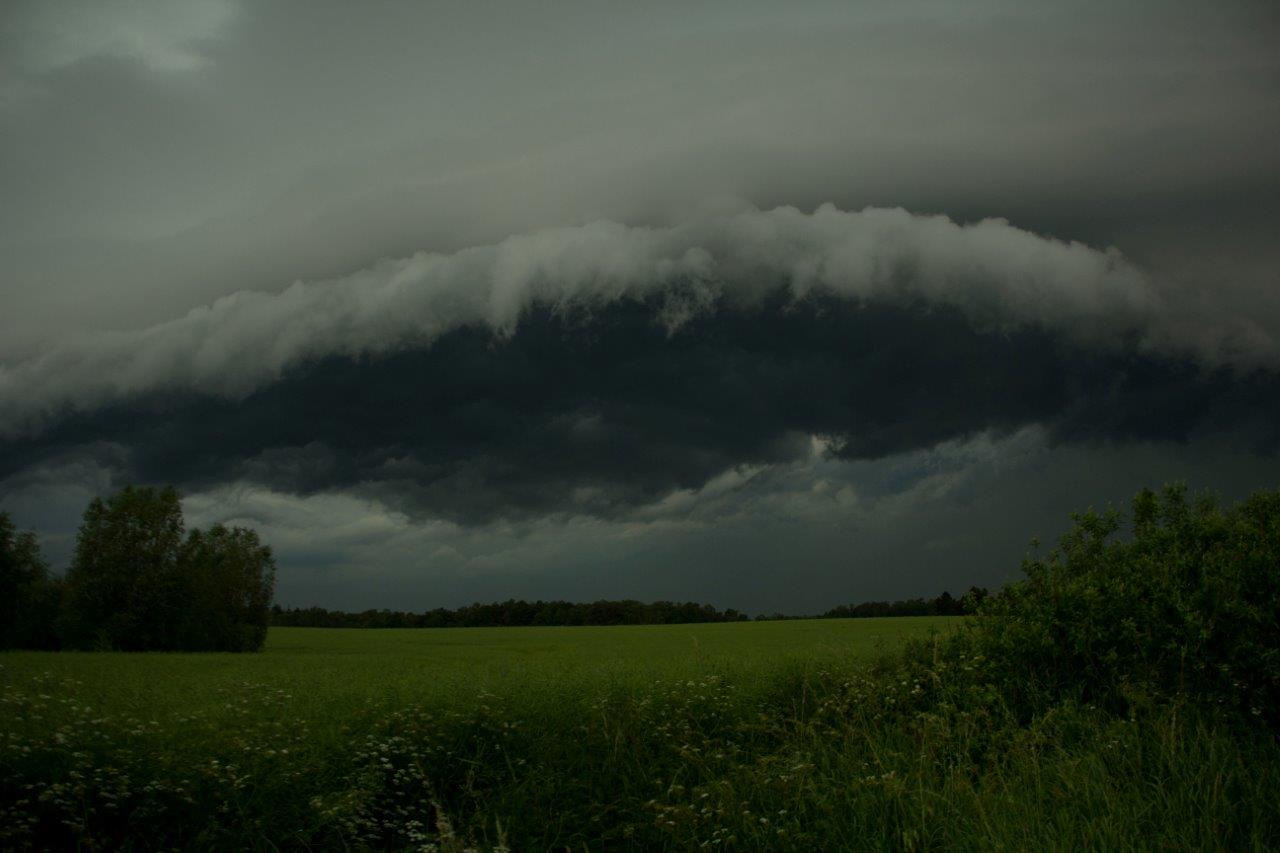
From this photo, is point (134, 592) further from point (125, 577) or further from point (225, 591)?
point (225, 591)

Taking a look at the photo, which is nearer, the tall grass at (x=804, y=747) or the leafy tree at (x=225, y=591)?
the tall grass at (x=804, y=747)

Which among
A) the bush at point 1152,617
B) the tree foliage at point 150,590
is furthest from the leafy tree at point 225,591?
the bush at point 1152,617

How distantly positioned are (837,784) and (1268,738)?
537 centimetres

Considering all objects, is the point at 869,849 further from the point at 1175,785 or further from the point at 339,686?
the point at 339,686

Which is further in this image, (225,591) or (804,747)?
(225,591)

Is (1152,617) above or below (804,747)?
above

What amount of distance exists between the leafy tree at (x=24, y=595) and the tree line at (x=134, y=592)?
0.20 ft

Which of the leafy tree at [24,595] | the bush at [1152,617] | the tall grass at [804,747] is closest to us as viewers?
the tall grass at [804,747]

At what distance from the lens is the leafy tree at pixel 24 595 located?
134ft

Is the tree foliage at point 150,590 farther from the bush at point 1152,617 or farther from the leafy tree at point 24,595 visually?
the bush at point 1152,617

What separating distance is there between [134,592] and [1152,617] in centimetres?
4811

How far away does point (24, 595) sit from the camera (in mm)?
42688

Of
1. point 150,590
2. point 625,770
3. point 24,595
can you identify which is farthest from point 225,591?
point 625,770

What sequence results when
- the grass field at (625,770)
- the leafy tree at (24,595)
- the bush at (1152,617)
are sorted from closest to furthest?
1. the grass field at (625,770)
2. the bush at (1152,617)
3. the leafy tree at (24,595)
